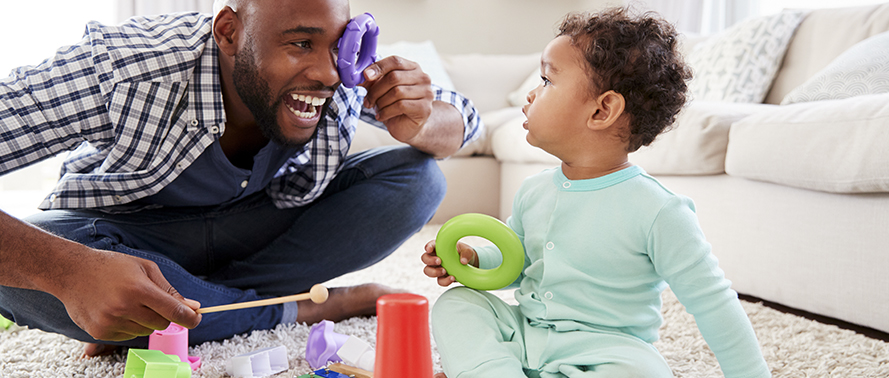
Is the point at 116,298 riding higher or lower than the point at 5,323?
higher

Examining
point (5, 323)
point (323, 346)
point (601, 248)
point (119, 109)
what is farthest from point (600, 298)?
point (5, 323)

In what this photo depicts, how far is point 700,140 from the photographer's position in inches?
61.3

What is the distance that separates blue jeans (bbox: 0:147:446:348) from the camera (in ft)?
3.82

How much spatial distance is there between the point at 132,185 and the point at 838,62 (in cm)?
195

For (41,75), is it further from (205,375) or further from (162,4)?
(162,4)

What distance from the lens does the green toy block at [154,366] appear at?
82cm

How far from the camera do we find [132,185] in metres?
1.11

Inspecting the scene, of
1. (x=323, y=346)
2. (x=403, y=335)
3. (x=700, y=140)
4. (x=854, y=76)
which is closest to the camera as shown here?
(x=403, y=335)

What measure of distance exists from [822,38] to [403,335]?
6.88ft

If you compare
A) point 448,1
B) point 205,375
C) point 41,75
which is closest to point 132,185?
point 41,75

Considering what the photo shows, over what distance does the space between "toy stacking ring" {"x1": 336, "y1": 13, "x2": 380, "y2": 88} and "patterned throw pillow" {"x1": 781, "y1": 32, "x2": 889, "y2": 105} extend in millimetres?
1415

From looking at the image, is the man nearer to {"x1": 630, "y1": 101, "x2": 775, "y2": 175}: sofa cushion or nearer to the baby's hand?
the baby's hand

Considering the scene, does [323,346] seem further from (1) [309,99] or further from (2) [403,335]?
(1) [309,99]

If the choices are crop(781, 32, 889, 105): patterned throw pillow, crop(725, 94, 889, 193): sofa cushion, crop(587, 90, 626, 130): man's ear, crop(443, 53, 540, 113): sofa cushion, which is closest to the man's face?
crop(587, 90, 626, 130): man's ear
